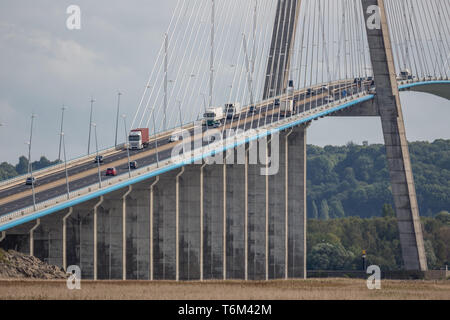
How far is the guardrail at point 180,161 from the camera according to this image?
8275cm

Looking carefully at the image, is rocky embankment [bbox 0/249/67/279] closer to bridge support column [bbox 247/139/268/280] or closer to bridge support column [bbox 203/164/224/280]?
bridge support column [bbox 203/164/224/280]

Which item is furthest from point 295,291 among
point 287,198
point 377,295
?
point 287,198

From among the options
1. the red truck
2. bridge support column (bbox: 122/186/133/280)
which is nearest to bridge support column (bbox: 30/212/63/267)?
bridge support column (bbox: 122/186/133/280)

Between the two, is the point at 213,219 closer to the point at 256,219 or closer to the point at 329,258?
the point at 256,219

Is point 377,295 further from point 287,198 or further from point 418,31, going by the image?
point 418,31

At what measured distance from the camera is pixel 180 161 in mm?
99062

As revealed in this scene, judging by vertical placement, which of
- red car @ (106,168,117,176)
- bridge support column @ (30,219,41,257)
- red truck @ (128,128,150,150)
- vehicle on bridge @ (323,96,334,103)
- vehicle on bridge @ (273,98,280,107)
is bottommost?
bridge support column @ (30,219,41,257)

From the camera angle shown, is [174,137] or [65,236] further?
[174,137]

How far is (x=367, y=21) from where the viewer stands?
130 m

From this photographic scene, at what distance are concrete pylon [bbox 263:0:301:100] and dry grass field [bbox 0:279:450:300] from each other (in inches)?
2786

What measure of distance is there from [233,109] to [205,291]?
59.2m

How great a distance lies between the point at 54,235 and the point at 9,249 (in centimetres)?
820

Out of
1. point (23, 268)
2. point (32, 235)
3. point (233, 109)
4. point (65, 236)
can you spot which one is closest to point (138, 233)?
point (65, 236)

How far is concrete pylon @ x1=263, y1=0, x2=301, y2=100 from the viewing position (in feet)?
477
